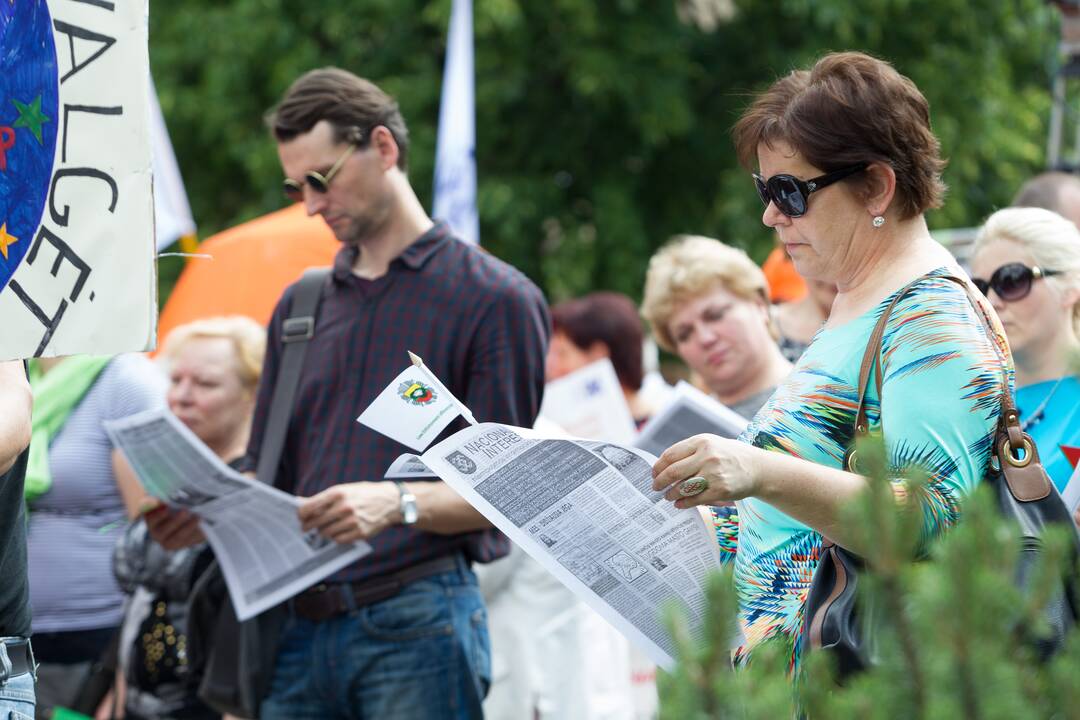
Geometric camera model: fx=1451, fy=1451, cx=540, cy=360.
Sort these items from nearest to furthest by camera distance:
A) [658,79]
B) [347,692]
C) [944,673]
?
[944,673]
[347,692]
[658,79]

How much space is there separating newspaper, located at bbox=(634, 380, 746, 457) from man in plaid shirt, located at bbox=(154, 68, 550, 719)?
361 millimetres

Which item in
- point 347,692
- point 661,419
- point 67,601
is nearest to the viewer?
point 347,692

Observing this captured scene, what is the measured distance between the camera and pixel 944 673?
1.11m

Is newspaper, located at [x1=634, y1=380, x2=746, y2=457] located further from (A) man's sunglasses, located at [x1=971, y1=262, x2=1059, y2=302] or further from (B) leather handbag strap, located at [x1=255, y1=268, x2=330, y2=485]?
(B) leather handbag strap, located at [x1=255, y1=268, x2=330, y2=485]

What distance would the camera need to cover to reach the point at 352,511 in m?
3.17

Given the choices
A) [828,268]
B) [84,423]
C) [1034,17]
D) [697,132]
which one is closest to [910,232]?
[828,268]

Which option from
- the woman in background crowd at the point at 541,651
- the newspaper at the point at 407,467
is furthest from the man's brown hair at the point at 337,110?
the woman in background crowd at the point at 541,651

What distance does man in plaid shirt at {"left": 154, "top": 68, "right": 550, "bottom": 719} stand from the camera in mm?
3318

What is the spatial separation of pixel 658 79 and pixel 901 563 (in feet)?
31.6

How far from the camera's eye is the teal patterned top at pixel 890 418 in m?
2.06

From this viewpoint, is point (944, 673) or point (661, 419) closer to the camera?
point (944, 673)

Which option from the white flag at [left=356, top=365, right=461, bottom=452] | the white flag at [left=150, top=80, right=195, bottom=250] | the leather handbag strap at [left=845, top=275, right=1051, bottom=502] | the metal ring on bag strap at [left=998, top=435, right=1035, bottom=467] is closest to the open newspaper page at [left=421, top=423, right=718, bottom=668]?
the white flag at [left=356, top=365, right=461, bottom=452]

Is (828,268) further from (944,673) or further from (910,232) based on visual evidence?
(944,673)

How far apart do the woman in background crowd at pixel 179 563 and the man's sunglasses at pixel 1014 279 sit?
202 centimetres
